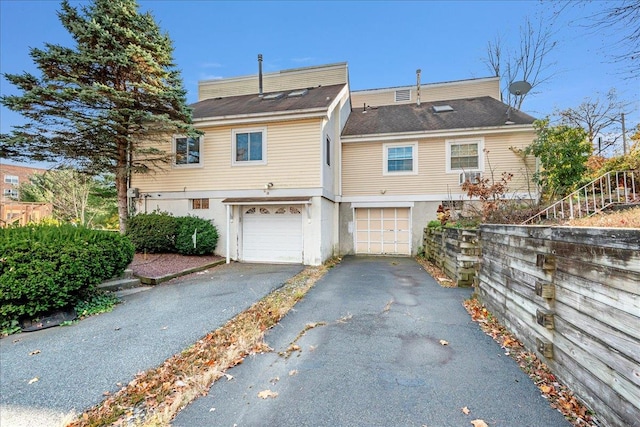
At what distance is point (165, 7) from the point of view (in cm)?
1099

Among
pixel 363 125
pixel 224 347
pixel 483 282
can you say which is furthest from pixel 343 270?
pixel 363 125

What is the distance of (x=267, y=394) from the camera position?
2.86 meters

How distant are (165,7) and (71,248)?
32.9 feet

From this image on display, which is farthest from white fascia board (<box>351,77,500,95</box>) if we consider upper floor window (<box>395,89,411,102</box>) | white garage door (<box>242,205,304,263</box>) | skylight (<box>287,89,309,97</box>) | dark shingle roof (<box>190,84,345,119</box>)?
white garage door (<box>242,205,304,263</box>)

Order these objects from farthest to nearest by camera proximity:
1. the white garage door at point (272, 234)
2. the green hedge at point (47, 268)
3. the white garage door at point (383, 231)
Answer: the white garage door at point (383, 231)
the white garage door at point (272, 234)
the green hedge at point (47, 268)

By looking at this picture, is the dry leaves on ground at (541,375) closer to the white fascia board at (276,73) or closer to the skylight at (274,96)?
the skylight at (274,96)

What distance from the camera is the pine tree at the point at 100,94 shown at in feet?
28.7

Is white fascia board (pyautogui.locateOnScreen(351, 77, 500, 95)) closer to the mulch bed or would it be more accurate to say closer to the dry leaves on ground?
the mulch bed

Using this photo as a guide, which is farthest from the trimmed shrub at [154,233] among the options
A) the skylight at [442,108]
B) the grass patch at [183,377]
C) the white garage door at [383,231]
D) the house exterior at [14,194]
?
the skylight at [442,108]

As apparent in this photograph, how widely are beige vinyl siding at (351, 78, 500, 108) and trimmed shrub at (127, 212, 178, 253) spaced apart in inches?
494

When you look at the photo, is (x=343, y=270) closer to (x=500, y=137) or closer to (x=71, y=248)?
(x=71, y=248)

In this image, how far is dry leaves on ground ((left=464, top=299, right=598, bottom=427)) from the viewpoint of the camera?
7.93ft

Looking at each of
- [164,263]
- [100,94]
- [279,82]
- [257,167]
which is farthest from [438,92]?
[164,263]

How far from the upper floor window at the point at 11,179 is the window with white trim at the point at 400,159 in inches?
1457
